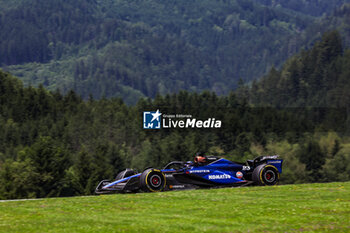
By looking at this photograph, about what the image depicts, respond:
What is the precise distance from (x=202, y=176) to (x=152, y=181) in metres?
2.43

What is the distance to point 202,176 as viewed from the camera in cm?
2277

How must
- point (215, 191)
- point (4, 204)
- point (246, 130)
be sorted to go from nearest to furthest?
point (4, 204) < point (215, 191) < point (246, 130)

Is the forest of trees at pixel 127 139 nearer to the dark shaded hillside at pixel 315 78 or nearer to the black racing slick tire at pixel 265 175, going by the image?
the dark shaded hillside at pixel 315 78

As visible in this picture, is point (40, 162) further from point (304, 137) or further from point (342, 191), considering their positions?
point (342, 191)

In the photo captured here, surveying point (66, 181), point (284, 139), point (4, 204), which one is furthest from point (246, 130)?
point (4, 204)

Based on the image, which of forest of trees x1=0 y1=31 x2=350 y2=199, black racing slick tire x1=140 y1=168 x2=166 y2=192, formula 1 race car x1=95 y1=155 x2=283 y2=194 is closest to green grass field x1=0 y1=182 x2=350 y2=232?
black racing slick tire x1=140 y1=168 x2=166 y2=192

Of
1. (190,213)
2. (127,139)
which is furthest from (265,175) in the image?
(127,139)

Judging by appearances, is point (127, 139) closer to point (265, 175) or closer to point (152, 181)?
point (265, 175)

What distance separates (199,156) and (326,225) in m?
10.9

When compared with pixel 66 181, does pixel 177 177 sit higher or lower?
higher

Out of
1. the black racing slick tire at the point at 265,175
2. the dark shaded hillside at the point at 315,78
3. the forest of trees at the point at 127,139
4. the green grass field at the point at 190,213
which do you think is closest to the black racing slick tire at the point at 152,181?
the green grass field at the point at 190,213

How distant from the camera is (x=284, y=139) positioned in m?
101

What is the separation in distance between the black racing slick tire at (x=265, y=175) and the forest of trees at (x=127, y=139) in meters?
49.6

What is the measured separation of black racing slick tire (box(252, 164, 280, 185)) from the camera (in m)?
23.0
